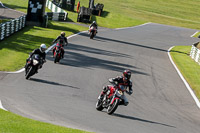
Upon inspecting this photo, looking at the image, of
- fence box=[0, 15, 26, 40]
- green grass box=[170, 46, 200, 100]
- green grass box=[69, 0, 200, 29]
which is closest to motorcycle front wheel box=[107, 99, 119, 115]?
green grass box=[170, 46, 200, 100]

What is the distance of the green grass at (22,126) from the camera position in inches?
400

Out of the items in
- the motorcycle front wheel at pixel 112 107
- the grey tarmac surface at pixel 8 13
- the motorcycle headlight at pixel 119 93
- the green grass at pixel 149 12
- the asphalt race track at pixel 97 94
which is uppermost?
the motorcycle headlight at pixel 119 93

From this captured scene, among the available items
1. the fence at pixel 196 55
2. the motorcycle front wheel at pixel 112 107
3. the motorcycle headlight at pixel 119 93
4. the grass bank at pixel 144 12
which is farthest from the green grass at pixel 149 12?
the motorcycle headlight at pixel 119 93

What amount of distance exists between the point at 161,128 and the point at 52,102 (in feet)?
12.9

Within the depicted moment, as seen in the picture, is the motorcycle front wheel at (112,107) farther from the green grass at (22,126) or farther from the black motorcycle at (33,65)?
the black motorcycle at (33,65)

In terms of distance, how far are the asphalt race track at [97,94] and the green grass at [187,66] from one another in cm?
64

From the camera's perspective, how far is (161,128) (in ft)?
46.5

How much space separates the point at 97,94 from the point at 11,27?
1779 cm

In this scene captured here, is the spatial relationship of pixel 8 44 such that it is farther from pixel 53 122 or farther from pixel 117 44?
pixel 53 122

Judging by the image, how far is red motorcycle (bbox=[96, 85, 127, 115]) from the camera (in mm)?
14750

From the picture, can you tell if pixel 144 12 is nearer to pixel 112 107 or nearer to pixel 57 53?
pixel 57 53

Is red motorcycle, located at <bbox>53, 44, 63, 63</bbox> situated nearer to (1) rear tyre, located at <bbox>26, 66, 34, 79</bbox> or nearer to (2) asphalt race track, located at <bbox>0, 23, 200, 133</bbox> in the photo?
(2) asphalt race track, located at <bbox>0, 23, 200, 133</bbox>

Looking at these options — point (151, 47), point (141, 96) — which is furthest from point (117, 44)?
point (141, 96)

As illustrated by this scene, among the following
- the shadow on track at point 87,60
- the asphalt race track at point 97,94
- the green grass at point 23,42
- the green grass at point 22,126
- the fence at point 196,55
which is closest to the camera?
the green grass at point 22,126
